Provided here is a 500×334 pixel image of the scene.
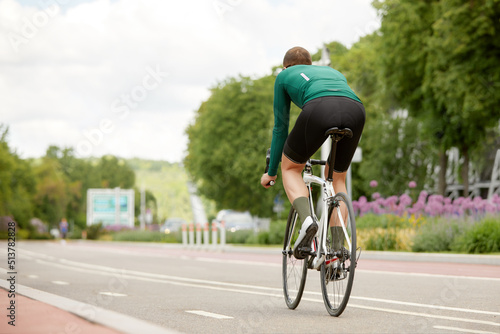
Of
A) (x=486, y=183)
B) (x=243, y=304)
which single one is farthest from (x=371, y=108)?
(x=243, y=304)

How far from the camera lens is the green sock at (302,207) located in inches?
251

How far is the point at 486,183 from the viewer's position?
5234cm

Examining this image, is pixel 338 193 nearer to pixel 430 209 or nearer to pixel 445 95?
pixel 430 209

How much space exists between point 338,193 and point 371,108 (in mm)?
38560

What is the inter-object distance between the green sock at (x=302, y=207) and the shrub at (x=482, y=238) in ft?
40.0

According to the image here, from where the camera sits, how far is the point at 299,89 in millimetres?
6223

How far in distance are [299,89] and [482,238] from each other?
12.7m

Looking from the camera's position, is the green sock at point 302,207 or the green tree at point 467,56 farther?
the green tree at point 467,56

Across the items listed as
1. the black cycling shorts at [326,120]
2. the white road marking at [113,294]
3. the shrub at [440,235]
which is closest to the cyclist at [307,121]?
the black cycling shorts at [326,120]

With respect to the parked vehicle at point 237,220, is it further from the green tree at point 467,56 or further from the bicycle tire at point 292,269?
the bicycle tire at point 292,269

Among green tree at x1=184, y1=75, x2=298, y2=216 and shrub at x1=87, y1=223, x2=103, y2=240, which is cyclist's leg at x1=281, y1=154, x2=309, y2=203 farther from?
shrub at x1=87, y1=223, x2=103, y2=240

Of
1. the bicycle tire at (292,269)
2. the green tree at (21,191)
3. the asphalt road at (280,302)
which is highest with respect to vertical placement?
the green tree at (21,191)

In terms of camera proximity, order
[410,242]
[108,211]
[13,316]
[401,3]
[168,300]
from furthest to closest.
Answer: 1. [108,211]
2. [401,3]
3. [410,242]
4. [168,300]
5. [13,316]

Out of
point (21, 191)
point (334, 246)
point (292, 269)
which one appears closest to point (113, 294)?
point (292, 269)
